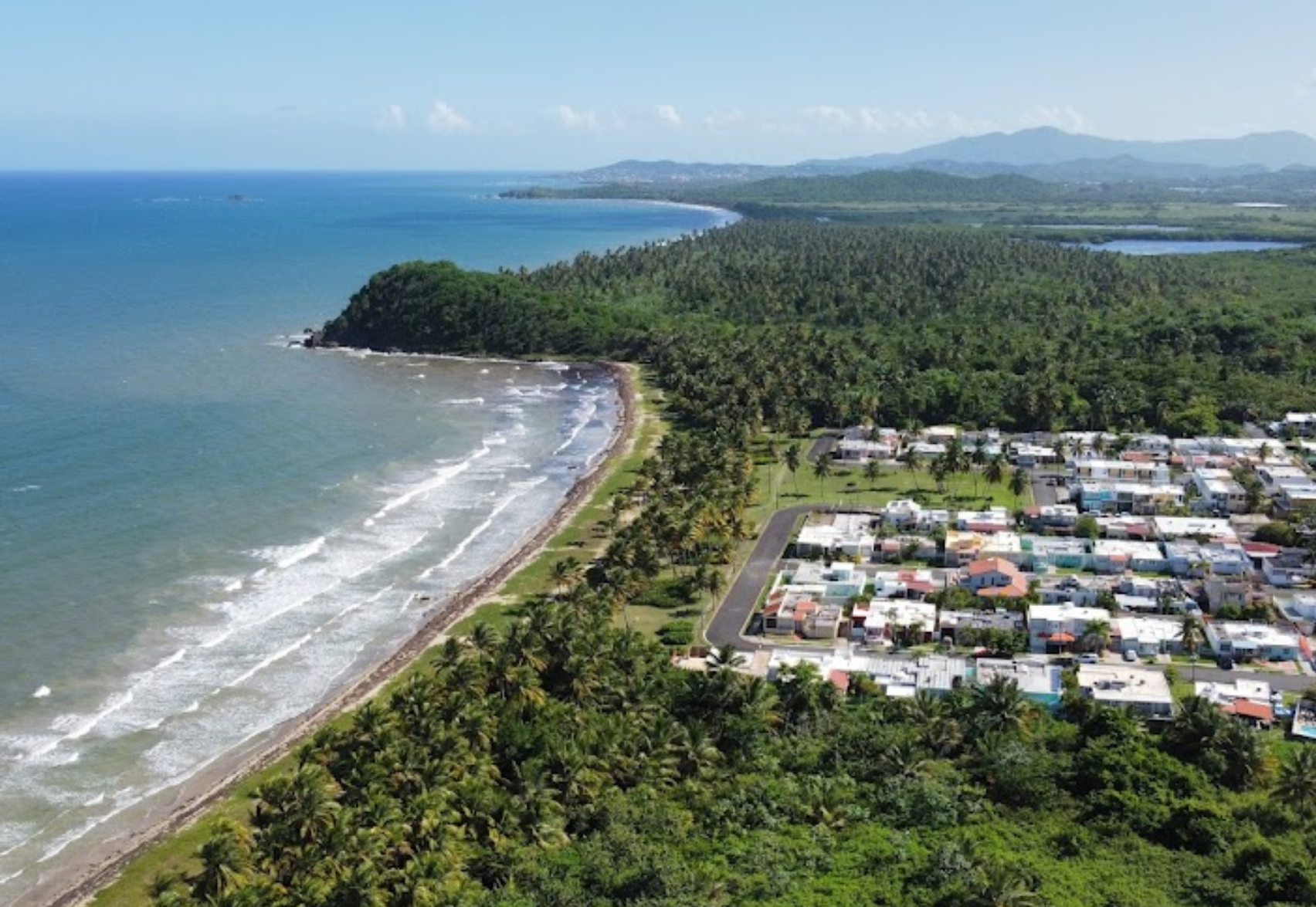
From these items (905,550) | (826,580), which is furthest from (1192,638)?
(826,580)

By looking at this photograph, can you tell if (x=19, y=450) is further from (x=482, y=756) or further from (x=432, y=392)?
(x=482, y=756)

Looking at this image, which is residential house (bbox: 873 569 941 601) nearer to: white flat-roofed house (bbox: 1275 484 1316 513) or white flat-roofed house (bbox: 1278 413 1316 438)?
white flat-roofed house (bbox: 1275 484 1316 513)

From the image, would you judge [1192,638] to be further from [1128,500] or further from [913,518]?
[1128,500]

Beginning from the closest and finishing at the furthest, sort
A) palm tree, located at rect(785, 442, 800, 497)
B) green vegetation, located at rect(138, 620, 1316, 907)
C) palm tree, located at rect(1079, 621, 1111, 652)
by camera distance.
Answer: green vegetation, located at rect(138, 620, 1316, 907) < palm tree, located at rect(1079, 621, 1111, 652) < palm tree, located at rect(785, 442, 800, 497)

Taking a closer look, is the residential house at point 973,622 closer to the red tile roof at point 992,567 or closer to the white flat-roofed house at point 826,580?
the red tile roof at point 992,567

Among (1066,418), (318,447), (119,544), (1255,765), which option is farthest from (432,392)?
(1255,765)

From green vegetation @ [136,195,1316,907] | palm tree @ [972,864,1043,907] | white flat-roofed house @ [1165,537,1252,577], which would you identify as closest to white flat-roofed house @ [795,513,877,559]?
green vegetation @ [136,195,1316,907]

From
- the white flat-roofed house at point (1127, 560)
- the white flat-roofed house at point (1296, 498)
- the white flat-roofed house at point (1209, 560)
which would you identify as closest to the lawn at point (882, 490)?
the white flat-roofed house at point (1127, 560)
